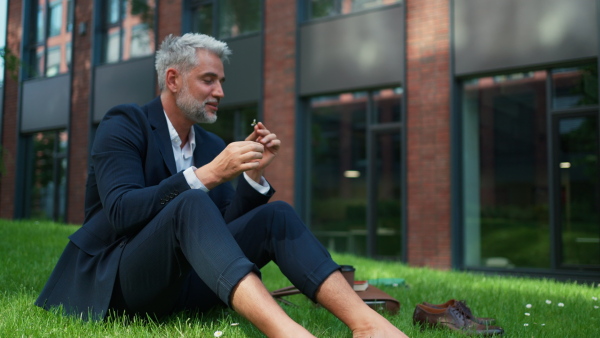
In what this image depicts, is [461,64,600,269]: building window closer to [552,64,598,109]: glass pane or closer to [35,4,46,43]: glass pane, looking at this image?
[552,64,598,109]: glass pane

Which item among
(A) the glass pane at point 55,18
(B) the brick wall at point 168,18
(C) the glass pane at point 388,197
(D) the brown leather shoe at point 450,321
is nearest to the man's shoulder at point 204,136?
(D) the brown leather shoe at point 450,321

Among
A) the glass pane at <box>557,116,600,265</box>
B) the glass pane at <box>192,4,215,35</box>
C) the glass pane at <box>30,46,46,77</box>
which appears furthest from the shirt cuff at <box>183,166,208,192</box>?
the glass pane at <box>30,46,46,77</box>

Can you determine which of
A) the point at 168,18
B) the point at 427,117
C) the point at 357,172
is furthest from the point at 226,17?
the point at 427,117

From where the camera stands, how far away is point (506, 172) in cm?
1011

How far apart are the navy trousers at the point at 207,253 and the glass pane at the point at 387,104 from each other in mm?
8128

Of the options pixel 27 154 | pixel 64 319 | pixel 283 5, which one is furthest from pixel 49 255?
pixel 27 154

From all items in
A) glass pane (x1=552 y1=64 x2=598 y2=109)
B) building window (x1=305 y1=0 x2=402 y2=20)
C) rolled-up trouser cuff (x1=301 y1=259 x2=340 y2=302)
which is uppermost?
building window (x1=305 y1=0 x2=402 y2=20)

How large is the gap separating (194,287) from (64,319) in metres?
0.66

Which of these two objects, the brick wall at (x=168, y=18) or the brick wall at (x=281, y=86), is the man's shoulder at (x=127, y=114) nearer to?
the brick wall at (x=281, y=86)

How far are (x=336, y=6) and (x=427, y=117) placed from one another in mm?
2855

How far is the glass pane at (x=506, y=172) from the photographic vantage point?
9719 millimetres

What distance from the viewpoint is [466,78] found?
10.5 m

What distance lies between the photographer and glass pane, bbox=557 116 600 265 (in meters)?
9.20

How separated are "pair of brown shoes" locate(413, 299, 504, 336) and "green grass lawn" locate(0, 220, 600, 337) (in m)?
0.08
